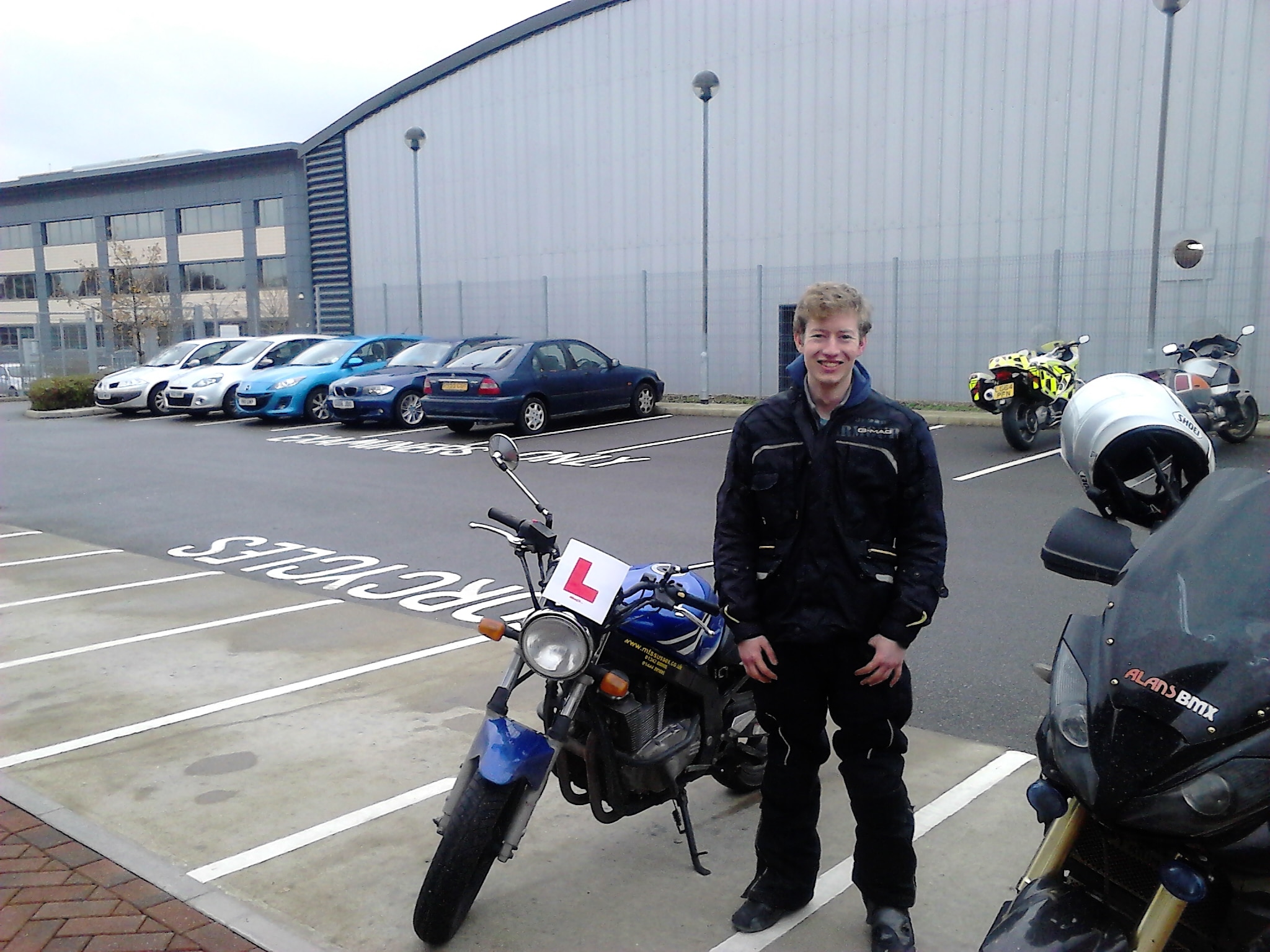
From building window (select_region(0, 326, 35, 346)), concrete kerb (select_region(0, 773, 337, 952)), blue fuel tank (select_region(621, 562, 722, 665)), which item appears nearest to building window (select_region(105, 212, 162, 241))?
building window (select_region(0, 326, 35, 346))

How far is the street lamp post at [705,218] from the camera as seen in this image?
61.2ft

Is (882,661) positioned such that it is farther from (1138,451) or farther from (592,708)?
(1138,451)

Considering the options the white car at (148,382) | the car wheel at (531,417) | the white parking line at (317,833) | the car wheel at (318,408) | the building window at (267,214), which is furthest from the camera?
the building window at (267,214)

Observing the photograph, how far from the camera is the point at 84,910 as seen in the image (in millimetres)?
3492

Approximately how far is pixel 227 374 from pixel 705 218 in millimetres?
9459

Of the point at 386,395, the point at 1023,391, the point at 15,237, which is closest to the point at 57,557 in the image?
the point at 386,395

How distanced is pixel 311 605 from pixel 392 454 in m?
7.92

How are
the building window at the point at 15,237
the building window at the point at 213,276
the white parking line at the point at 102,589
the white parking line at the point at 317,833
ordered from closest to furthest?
the white parking line at the point at 317,833 → the white parking line at the point at 102,589 → the building window at the point at 213,276 → the building window at the point at 15,237

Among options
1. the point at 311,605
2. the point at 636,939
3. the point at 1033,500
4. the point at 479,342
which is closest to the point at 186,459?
the point at 479,342

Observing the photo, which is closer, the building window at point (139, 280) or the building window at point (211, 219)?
the building window at point (139, 280)

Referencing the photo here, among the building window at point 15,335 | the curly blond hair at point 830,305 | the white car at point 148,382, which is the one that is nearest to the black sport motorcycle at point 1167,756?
the curly blond hair at point 830,305

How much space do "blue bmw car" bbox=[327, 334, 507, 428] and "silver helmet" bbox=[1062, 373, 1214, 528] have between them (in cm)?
1505

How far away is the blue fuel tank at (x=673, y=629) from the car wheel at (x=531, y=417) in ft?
42.4

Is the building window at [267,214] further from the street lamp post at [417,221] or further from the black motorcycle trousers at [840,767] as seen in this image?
the black motorcycle trousers at [840,767]
